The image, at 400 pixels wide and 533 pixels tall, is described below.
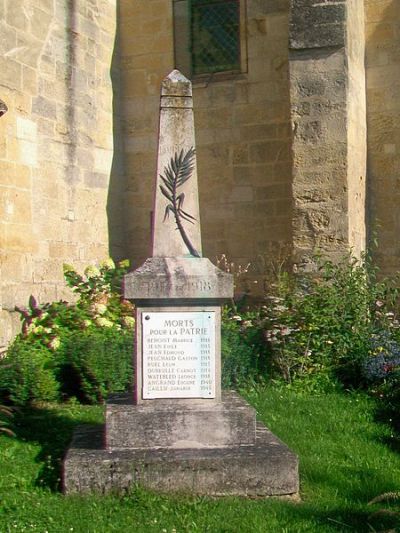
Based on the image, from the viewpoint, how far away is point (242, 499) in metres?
5.07

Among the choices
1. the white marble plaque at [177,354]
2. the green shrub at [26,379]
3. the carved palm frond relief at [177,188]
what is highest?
the carved palm frond relief at [177,188]

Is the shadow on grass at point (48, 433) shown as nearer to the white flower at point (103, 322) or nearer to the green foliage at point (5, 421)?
the green foliage at point (5, 421)

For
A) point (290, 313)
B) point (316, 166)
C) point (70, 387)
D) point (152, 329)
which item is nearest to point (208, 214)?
point (316, 166)

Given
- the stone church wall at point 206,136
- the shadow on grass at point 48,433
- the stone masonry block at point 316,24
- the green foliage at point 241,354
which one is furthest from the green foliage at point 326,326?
the stone masonry block at point 316,24

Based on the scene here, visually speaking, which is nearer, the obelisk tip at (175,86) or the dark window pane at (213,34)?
the obelisk tip at (175,86)

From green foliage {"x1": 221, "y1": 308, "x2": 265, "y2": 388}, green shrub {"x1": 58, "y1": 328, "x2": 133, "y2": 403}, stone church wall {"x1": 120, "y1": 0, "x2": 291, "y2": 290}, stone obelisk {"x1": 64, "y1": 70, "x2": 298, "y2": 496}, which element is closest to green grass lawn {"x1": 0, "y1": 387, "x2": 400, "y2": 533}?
stone obelisk {"x1": 64, "y1": 70, "x2": 298, "y2": 496}

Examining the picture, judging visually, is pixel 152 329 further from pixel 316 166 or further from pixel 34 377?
pixel 316 166

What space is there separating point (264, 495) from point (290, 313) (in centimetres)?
372

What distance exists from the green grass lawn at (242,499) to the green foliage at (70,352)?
1.11 feet

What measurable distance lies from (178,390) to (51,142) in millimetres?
5258

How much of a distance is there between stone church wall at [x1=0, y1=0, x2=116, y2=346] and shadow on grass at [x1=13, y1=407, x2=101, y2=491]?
80.5 inches

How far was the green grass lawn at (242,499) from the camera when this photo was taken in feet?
15.1

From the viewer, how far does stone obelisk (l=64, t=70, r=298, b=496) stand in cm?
511

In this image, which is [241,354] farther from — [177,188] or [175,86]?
[175,86]
